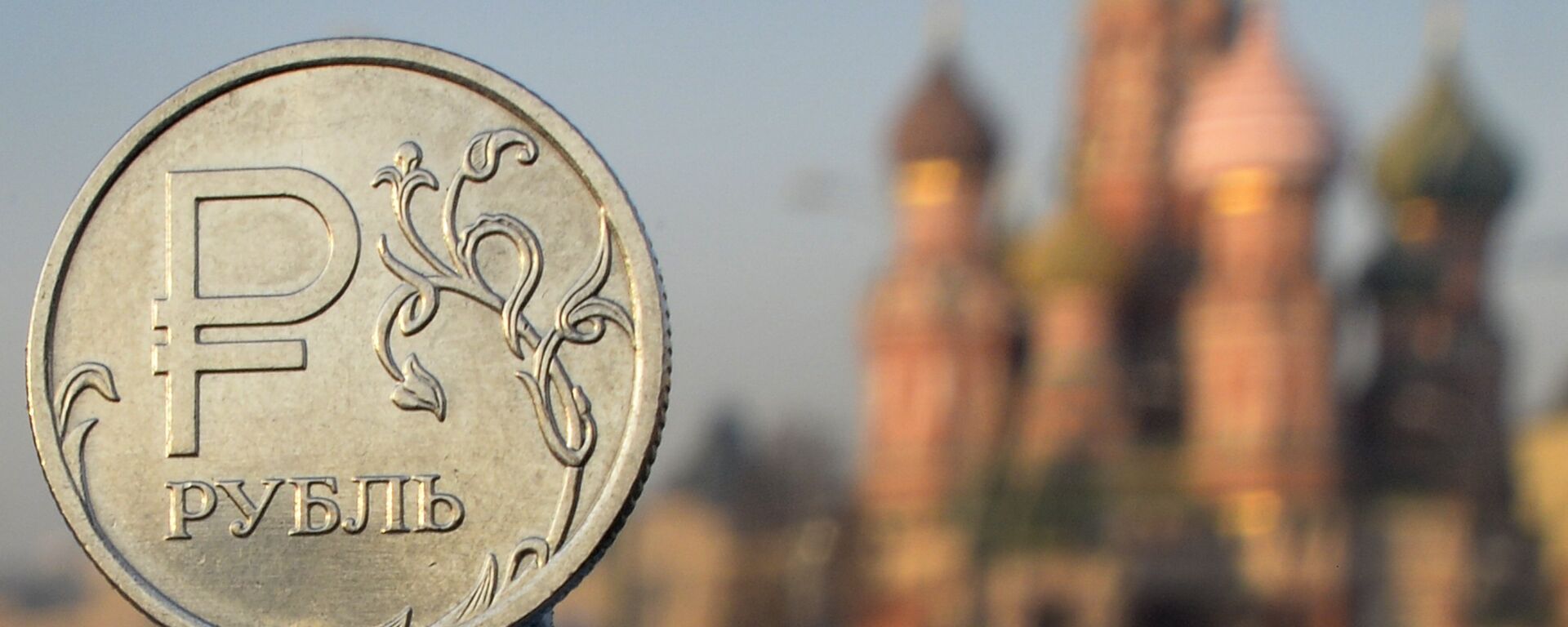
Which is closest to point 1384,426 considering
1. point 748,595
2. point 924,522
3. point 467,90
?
point 924,522

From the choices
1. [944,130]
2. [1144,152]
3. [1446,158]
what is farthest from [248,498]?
[1144,152]

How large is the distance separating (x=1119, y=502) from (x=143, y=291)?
34.9 m

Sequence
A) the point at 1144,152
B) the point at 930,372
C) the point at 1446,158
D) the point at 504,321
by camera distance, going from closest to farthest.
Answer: the point at 504,321 < the point at 930,372 < the point at 1446,158 < the point at 1144,152

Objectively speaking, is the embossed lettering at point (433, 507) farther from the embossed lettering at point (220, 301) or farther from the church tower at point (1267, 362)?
the church tower at point (1267, 362)

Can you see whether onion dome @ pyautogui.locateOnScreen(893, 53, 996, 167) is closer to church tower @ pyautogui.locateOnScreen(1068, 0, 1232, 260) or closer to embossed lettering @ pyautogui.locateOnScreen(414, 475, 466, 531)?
church tower @ pyautogui.locateOnScreen(1068, 0, 1232, 260)

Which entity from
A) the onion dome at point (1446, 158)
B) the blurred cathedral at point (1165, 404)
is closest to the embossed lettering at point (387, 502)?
the blurred cathedral at point (1165, 404)

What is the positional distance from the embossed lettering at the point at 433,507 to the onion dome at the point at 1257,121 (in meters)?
34.3

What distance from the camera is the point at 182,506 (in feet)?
7.00

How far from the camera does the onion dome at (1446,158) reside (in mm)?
37906

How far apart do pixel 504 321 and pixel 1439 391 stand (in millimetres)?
36521

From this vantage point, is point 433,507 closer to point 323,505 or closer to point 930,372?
point 323,505

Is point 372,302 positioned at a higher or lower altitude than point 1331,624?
higher

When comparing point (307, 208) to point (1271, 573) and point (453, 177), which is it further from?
point (1271, 573)

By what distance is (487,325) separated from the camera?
2.09 meters
